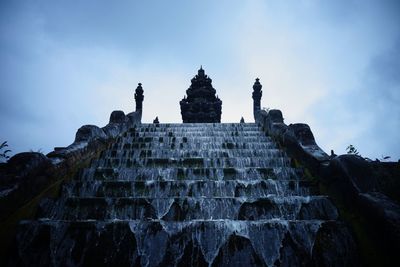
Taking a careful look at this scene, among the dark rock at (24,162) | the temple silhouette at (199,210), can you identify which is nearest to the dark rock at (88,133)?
the temple silhouette at (199,210)

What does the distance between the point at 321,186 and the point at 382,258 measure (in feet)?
6.70

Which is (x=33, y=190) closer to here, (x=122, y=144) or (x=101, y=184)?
(x=101, y=184)

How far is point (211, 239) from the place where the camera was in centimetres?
419

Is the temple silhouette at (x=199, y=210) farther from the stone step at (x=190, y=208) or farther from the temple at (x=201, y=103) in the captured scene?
the temple at (x=201, y=103)

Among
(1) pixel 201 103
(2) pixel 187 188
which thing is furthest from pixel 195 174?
(1) pixel 201 103

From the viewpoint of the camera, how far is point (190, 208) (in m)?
5.08

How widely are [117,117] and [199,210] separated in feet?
26.1

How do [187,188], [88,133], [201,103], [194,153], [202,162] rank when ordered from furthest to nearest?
[201,103], [194,153], [88,133], [202,162], [187,188]

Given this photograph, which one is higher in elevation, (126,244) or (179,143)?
(179,143)

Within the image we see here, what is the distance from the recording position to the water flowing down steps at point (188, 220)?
4.09 meters

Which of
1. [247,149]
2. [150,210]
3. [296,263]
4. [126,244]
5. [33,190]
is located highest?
[247,149]

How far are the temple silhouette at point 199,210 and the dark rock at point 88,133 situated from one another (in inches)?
11.3

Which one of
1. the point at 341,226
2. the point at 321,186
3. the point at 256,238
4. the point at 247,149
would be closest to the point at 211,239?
the point at 256,238

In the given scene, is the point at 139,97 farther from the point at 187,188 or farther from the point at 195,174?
the point at 187,188
